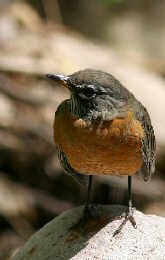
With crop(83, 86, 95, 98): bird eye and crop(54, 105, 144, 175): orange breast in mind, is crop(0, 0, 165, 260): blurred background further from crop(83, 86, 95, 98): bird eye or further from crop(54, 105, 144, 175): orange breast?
crop(83, 86, 95, 98): bird eye

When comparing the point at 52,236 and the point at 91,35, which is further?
the point at 91,35

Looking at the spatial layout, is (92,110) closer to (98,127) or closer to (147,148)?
(98,127)

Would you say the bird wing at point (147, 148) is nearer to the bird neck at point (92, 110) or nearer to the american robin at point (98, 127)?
the american robin at point (98, 127)

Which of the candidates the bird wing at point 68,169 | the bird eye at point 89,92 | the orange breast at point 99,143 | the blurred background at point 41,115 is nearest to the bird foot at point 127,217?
the orange breast at point 99,143

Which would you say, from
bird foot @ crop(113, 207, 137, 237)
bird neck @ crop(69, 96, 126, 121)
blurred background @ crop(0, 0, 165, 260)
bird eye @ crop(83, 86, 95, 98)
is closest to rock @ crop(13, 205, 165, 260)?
bird foot @ crop(113, 207, 137, 237)

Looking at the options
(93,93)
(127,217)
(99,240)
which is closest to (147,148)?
(127,217)

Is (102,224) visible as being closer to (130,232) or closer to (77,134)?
(130,232)

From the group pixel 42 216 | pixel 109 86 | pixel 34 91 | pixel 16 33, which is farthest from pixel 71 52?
pixel 109 86

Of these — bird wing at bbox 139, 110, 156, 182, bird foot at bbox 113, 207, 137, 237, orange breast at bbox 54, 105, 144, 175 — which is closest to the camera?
orange breast at bbox 54, 105, 144, 175
